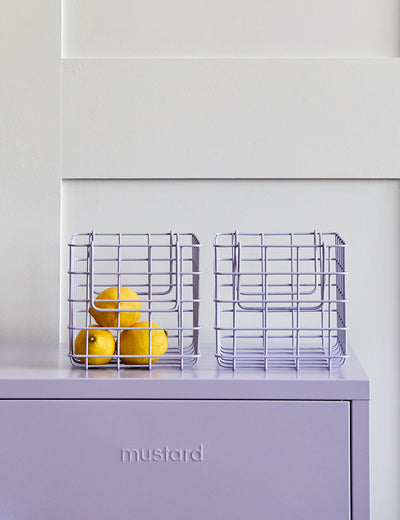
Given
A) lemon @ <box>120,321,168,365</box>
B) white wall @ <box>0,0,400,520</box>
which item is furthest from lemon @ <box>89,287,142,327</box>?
white wall @ <box>0,0,400,520</box>

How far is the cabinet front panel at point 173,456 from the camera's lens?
103 centimetres

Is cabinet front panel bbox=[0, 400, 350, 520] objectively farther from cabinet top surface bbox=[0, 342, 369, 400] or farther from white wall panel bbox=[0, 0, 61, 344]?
white wall panel bbox=[0, 0, 61, 344]

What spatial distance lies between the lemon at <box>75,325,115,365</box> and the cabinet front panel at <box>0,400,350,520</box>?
94 mm

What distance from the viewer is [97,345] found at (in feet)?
3.60

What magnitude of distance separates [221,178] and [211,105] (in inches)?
5.4

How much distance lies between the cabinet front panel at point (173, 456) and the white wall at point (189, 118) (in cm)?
43

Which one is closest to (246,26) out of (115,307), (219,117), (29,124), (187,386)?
(219,117)

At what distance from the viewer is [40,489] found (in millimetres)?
1031

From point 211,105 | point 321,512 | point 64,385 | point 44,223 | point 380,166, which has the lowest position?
point 321,512

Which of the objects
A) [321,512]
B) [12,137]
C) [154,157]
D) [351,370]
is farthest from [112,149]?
[321,512]

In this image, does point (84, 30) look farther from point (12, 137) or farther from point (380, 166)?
point (380, 166)

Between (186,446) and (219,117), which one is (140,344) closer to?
(186,446)

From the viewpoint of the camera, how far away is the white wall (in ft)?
4.67

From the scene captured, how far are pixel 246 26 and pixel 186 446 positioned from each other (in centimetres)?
81
